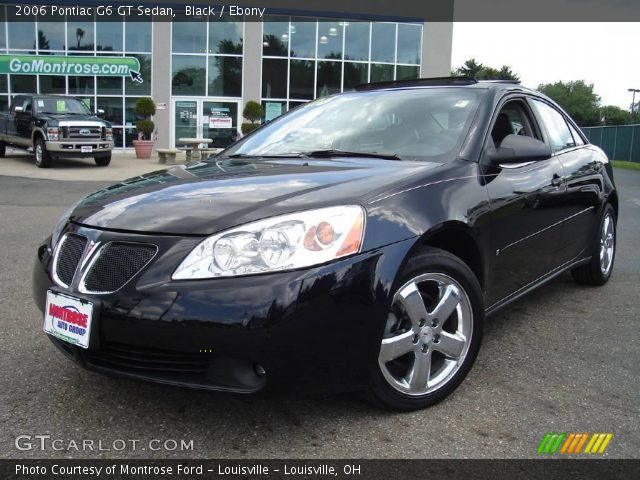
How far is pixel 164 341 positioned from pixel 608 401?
204cm

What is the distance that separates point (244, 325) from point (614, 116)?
105m

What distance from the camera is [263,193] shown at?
2.47 metres

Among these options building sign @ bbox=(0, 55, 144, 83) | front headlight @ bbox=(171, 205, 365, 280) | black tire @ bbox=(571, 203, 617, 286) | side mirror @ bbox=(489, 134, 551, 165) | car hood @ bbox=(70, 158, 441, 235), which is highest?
building sign @ bbox=(0, 55, 144, 83)

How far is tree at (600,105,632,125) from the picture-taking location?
86.0 m

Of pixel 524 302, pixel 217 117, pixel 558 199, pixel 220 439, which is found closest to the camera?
pixel 220 439

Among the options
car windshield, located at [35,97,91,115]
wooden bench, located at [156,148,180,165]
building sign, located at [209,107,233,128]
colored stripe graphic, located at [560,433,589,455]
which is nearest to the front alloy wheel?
colored stripe graphic, located at [560,433,589,455]

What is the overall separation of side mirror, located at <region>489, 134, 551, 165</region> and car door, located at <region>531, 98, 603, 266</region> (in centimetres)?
77

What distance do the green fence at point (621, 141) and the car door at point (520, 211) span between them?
31.8m

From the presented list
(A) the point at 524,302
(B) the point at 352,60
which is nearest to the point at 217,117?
(B) the point at 352,60

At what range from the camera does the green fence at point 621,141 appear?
33.2 meters

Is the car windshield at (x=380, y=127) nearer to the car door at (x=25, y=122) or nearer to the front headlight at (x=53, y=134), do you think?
the front headlight at (x=53, y=134)

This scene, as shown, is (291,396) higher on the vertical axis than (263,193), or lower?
lower

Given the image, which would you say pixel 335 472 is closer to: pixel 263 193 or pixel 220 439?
pixel 220 439

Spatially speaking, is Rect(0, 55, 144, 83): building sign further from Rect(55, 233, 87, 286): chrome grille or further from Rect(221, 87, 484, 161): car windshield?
Rect(55, 233, 87, 286): chrome grille
